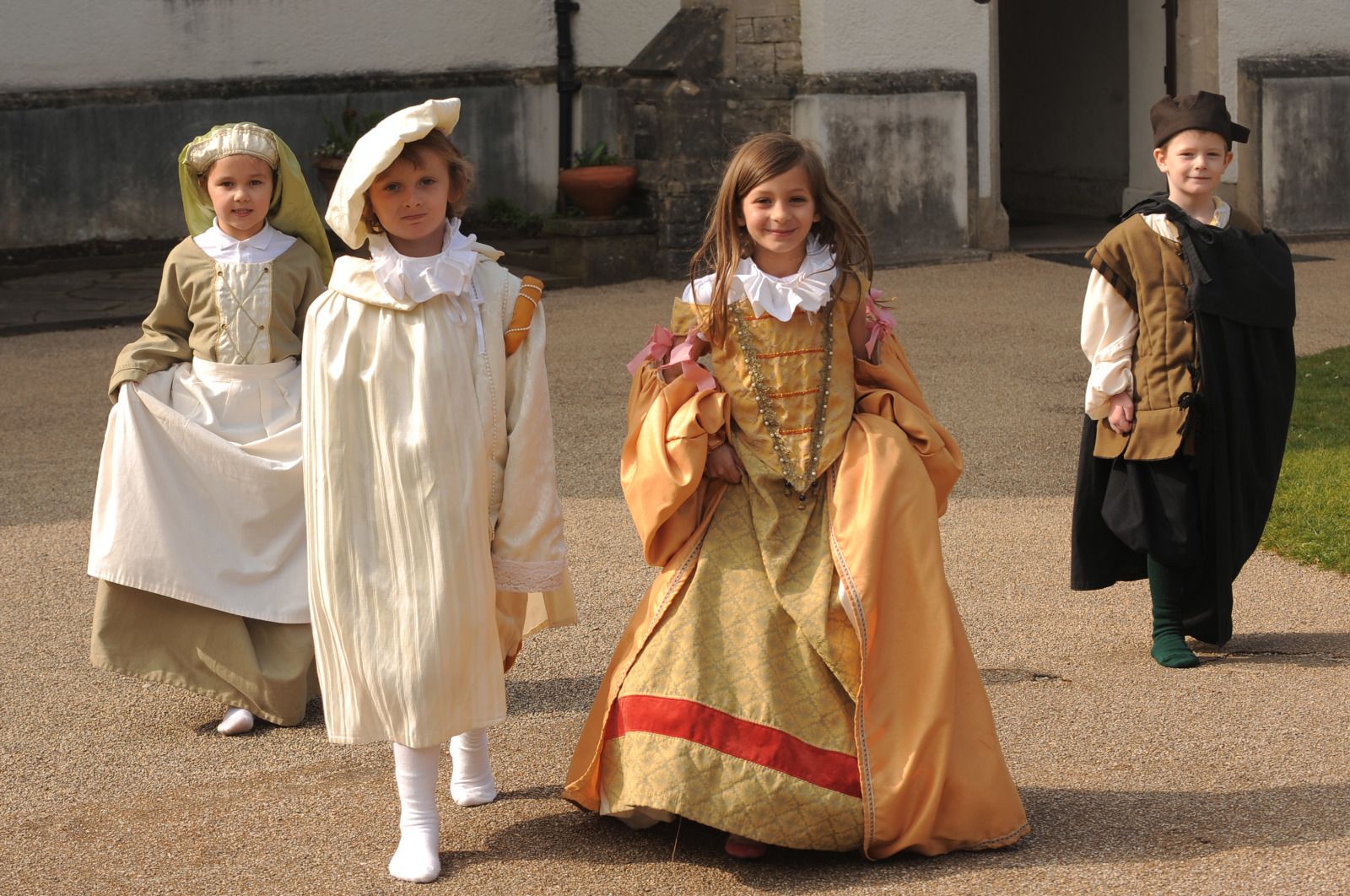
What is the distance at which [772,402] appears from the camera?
354 cm

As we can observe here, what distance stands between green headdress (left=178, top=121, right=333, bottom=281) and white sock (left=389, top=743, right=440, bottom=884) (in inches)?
60.9

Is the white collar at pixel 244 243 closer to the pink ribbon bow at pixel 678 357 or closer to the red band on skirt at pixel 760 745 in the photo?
the pink ribbon bow at pixel 678 357

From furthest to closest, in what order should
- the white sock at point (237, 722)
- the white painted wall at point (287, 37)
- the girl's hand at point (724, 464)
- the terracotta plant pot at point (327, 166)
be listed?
the white painted wall at point (287, 37)
the terracotta plant pot at point (327, 166)
the white sock at point (237, 722)
the girl's hand at point (724, 464)

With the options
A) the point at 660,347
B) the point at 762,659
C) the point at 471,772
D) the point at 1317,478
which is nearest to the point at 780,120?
the point at 1317,478

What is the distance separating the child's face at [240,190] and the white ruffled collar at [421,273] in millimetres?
1126

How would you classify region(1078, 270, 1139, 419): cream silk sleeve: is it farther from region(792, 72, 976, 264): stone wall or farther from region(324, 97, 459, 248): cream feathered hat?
region(792, 72, 976, 264): stone wall

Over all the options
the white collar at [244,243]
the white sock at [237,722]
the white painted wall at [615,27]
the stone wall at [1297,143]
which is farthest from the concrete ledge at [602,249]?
the white sock at [237,722]

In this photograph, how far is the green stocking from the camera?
4.66m

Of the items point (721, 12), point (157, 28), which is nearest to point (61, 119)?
point (157, 28)

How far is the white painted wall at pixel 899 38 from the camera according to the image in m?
12.5

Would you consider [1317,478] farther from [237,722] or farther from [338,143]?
[338,143]

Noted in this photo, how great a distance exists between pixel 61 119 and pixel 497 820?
11311 mm

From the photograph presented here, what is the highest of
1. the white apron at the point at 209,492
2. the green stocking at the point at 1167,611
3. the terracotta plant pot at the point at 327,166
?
the terracotta plant pot at the point at 327,166

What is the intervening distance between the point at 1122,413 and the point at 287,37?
1105cm
